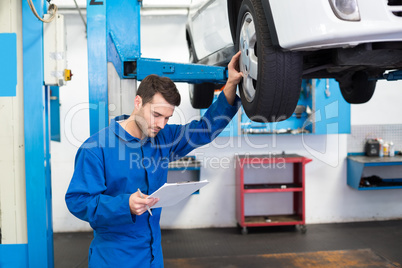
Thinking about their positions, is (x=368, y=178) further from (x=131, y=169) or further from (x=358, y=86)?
(x=131, y=169)

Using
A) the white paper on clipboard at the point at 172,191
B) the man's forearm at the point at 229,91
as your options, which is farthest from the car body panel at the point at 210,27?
the white paper on clipboard at the point at 172,191

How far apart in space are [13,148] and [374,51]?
221 cm

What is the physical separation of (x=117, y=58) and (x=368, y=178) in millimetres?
4656

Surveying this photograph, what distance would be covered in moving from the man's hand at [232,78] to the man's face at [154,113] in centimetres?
34

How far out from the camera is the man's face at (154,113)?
6.09 ft

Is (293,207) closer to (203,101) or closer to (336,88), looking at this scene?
(336,88)

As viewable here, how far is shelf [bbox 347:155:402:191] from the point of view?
5.30 m

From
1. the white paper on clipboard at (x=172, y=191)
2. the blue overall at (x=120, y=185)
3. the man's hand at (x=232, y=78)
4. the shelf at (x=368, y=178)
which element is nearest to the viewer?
the white paper on clipboard at (x=172, y=191)

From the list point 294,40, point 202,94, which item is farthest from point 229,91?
point 202,94

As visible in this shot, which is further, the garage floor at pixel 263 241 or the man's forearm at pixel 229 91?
the garage floor at pixel 263 241

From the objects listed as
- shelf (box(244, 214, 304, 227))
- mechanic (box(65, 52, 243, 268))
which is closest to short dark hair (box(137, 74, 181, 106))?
mechanic (box(65, 52, 243, 268))

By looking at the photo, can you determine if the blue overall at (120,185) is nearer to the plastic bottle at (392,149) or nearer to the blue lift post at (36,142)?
the blue lift post at (36,142)

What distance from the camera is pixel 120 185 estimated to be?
6.35ft

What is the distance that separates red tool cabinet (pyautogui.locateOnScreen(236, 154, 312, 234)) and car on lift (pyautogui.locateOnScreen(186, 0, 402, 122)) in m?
3.17
